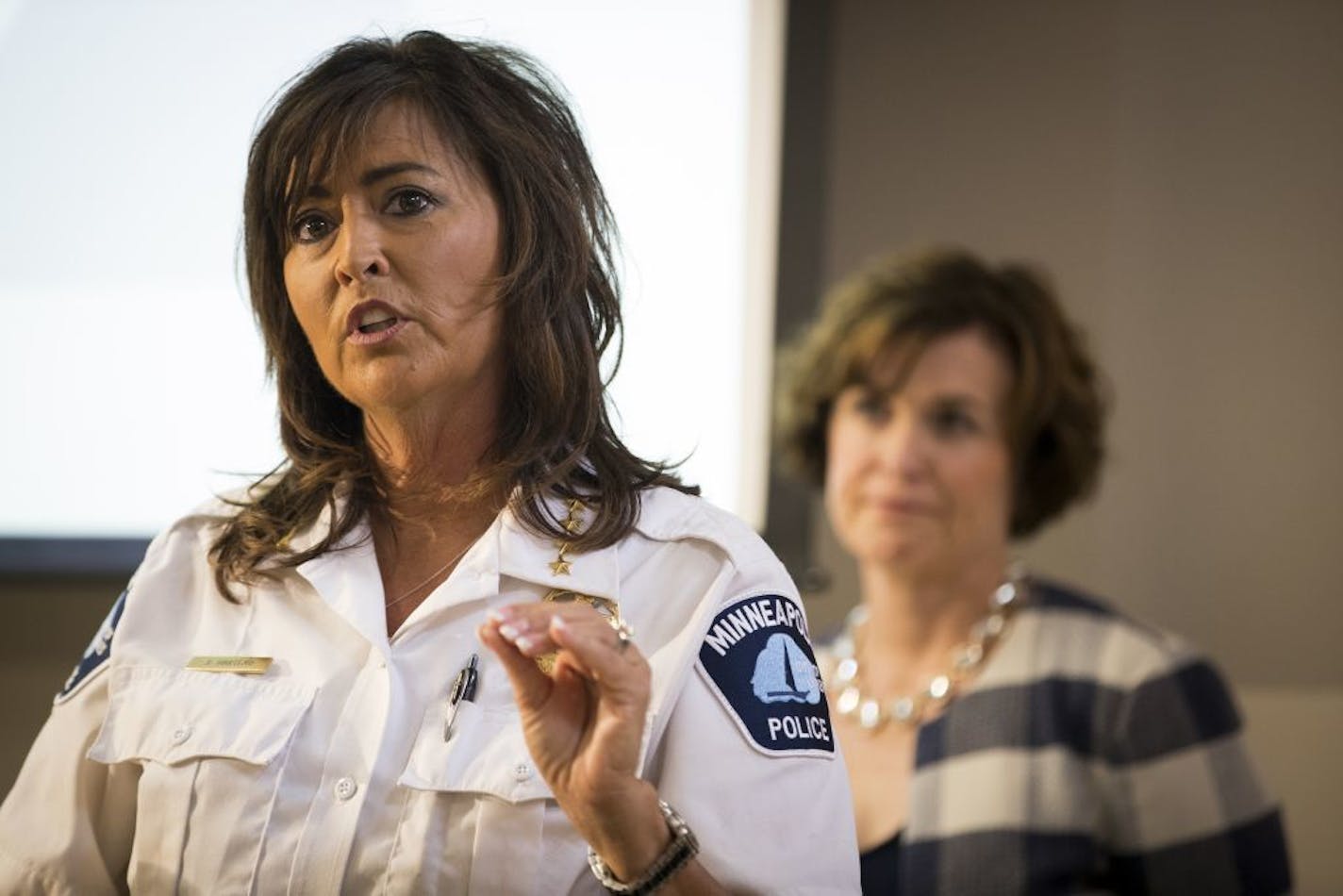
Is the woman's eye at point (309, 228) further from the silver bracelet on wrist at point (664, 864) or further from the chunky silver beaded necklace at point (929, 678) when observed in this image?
the chunky silver beaded necklace at point (929, 678)

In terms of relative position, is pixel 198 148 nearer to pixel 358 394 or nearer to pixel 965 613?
pixel 358 394

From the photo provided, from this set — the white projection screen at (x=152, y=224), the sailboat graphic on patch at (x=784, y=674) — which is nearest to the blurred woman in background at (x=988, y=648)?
the white projection screen at (x=152, y=224)

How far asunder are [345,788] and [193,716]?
0.15 meters

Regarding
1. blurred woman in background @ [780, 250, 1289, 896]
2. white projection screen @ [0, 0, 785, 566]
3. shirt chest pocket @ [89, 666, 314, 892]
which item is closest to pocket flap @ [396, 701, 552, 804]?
shirt chest pocket @ [89, 666, 314, 892]

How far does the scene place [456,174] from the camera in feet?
3.62

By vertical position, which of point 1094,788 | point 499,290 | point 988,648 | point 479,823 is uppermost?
point 499,290

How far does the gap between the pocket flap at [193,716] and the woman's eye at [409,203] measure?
0.37 metres

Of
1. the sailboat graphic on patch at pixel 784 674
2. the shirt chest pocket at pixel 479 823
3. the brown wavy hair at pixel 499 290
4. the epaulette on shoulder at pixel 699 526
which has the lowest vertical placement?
the shirt chest pocket at pixel 479 823

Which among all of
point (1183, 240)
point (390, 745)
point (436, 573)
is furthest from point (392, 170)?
point (1183, 240)

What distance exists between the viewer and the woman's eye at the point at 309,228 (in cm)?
112

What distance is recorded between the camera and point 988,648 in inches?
90.7

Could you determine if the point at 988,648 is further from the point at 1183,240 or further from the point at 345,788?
the point at 345,788

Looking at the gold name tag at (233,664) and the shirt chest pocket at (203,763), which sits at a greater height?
the gold name tag at (233,664)

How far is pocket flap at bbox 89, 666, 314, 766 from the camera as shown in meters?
1.13
